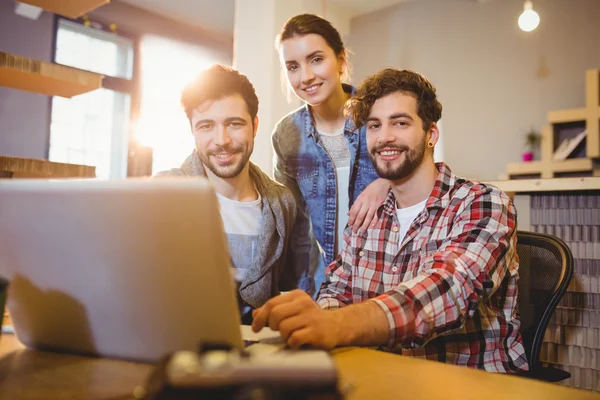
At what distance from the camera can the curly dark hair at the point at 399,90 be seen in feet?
4.93

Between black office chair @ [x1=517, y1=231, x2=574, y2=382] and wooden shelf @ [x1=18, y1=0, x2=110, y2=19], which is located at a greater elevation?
wooden shelf @ [x1=18, y1=0, x2=110, y2=19]

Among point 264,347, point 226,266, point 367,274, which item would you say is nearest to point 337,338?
point 264,347

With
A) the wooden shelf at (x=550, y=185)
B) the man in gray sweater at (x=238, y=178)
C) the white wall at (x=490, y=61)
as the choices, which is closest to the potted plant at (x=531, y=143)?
the white wall at (x=490, y=61)

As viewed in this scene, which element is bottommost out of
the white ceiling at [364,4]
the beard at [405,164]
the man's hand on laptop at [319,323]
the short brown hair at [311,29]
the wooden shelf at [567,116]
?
the man's hand on laptop at [319,323]

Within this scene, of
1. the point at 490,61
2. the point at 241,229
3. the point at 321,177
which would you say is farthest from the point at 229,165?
the point at 490,61

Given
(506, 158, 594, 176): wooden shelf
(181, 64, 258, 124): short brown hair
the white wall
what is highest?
the white wall

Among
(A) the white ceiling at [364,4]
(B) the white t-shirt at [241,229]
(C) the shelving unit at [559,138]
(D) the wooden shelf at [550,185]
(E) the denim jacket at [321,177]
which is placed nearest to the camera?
(B) the white t-shirt at [241,229]

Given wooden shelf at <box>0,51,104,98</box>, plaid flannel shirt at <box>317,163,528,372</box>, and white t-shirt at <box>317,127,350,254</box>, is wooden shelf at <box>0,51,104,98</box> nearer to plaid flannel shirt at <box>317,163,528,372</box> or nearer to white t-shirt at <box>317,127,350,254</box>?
white t-shirt at <box>317,127,350,254</box>

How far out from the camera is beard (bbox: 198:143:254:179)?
151cm

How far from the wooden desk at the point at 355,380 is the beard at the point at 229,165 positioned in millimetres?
861

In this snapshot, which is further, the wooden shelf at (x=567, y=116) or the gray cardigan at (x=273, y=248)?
the wooden shelf at (x=567, y=116)

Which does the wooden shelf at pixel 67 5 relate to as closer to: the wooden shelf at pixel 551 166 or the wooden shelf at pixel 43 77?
the wooden shelf at pixel 43 77

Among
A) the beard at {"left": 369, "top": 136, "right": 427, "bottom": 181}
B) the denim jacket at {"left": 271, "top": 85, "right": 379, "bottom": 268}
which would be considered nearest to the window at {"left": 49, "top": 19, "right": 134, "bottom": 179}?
the denim jacket at {"left": 271, "top": 85, "right": 379, "bottom": 268}

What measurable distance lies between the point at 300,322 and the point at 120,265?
0.89 ft
